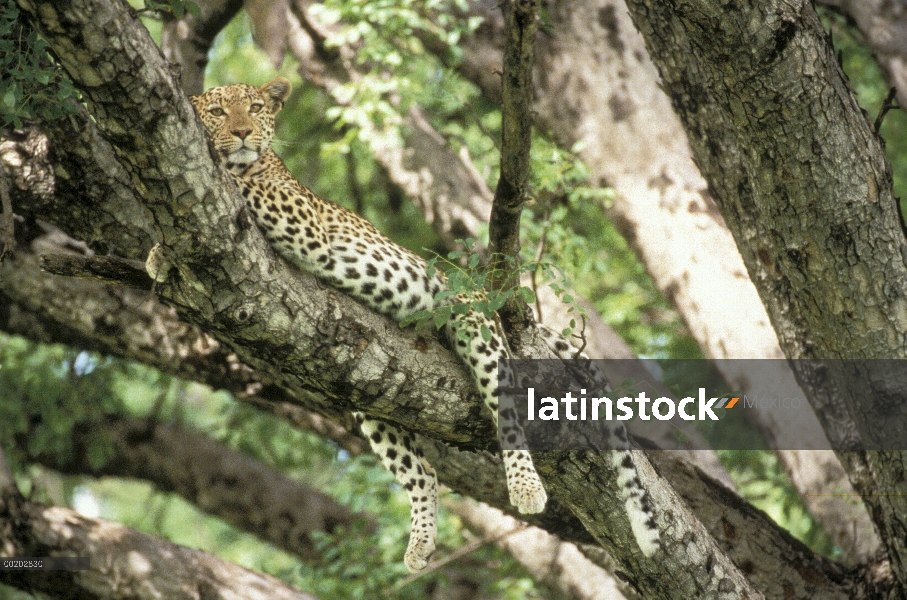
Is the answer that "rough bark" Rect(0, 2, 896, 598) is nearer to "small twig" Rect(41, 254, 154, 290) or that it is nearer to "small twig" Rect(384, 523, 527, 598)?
"small twig" Rect(41, 254, 154, 290)

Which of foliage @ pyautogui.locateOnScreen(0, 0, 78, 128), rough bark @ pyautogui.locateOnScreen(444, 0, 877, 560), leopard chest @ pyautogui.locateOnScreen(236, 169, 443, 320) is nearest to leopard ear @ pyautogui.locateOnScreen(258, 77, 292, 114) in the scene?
leopard chest @ pyautogui.locateOnScreen(236, 169, 443, 320)

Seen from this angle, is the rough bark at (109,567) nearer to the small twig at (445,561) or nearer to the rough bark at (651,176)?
the small twig at (445,561)

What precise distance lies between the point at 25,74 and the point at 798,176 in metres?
3.60

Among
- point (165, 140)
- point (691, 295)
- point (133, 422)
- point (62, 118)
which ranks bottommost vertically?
point (133, 422)

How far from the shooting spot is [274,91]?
6.05 metres

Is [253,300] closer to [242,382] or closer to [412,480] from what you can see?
[412,480]

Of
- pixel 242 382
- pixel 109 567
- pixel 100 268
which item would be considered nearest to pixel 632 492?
pixel 100 268

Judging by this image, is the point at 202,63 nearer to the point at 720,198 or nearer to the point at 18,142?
the point at 18,142

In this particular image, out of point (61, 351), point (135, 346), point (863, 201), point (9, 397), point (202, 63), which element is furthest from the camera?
point (61, 351)

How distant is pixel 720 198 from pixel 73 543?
16.1 ft

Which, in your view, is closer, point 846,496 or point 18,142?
point 18,142

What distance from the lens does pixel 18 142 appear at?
5531 millimetres

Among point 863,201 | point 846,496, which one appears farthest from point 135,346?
point 846,496

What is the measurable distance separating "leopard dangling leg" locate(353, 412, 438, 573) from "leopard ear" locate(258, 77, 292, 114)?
2.00 m
